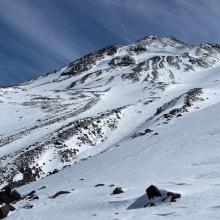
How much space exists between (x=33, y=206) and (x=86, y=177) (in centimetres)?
674

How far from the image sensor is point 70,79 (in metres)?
140

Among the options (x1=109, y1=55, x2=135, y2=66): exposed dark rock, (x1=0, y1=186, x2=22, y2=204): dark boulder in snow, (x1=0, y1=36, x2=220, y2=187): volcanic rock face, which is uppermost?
(x1=109, y1=55, x2=135, y2=66): exposed dark rock

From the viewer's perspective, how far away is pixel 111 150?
39094mm

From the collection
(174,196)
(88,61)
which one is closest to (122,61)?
(88,61)

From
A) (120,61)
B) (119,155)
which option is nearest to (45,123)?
(119,155)

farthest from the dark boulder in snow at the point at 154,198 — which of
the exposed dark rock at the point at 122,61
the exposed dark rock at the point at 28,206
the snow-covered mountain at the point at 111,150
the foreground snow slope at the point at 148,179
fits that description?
the exposed dark rock at the point at 122,61

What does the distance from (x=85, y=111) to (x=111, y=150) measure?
3271 centimetres

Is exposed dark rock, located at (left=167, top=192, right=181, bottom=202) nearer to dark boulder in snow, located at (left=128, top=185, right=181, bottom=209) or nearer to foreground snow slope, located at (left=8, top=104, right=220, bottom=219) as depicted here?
dark boulder in snow, located at (left=128, top=185, right=181, bottom=209)

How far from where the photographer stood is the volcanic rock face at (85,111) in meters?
45.6

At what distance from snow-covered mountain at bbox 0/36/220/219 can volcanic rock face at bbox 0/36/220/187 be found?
140mm

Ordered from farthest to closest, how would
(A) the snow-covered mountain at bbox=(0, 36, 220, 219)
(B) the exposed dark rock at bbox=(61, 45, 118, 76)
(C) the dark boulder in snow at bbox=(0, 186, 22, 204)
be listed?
(B) the exposed dark rock at bbox=(61, 45, 118, 76)
(C) the dark boulder in snow at bbox=(0, 186, 22, 204)
(A) the snow-covered mountain at bbox=(0, 36, 220, 219)

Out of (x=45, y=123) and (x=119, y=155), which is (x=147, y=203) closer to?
(x=119, y=155)

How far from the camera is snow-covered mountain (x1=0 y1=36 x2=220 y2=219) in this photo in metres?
18.4

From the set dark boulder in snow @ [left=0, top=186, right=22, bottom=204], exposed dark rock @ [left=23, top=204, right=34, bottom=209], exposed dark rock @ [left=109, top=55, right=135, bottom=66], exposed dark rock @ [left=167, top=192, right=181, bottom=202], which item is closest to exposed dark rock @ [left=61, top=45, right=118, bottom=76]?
exposed dark rock @ [left=109, top=55, right=135, bottom=66]
